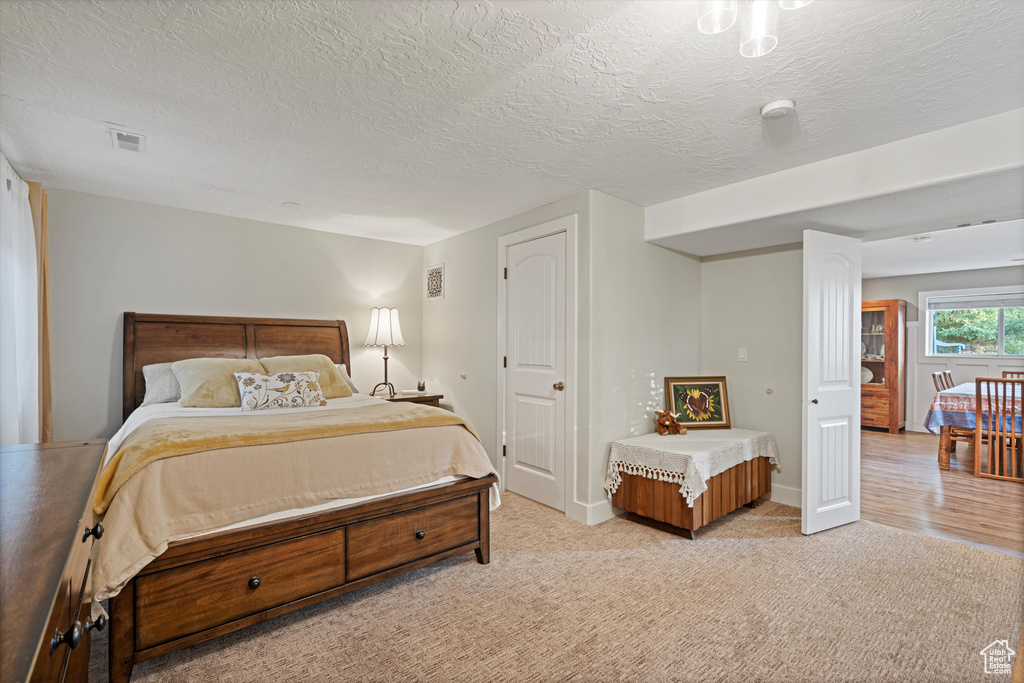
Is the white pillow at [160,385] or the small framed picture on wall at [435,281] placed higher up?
the small framed picture on wall at [435,281]

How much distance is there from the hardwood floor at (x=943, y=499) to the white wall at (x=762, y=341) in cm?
76

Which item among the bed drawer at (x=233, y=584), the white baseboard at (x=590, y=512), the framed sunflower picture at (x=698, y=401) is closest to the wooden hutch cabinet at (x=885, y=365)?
the framed sunflower picture at (x=698, y=401)

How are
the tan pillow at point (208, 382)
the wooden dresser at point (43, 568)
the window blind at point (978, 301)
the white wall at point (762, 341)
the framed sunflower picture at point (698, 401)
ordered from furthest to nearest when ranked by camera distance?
the window blind at point (978, 301) < the framed sunflower picture at point (698, 401) < the white wall at point (762, 341) < the tan pillow at point (208, 382) < the wooden dresser at point (43, 568)

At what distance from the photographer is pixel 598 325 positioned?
3400mm

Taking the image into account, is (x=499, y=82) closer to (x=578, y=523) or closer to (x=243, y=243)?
(x=578, y=523)

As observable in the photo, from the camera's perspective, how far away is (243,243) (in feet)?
13.6

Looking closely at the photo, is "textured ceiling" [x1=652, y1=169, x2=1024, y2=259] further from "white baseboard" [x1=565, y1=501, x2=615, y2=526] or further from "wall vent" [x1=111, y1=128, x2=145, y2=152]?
"wall vent" [x1=111, y1=128, x2=145, y2=152]

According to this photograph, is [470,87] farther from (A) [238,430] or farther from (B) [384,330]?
(B) [384,330]

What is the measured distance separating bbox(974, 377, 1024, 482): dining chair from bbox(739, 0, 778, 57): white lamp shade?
4.94m

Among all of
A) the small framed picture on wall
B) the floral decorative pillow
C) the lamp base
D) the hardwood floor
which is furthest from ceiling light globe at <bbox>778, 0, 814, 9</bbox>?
the lamp base

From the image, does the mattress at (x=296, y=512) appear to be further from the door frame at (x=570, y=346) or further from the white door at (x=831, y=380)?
the white door at (x=831, y=380)

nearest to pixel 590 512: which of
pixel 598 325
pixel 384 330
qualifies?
pixel 598 325

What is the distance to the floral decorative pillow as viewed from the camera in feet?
10.6

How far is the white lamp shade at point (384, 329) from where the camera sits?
4.66 m
